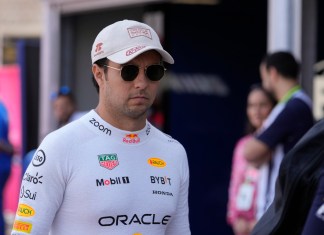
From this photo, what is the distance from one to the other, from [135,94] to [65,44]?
262 inches

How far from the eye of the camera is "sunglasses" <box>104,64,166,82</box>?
308cm

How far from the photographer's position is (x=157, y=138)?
326 cm

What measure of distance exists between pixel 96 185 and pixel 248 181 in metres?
3.22

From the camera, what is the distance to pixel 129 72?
3080 millimetres

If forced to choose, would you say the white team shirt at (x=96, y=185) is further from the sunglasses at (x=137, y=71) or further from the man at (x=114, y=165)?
Answer: the sunglasses at (x=137, y=71)

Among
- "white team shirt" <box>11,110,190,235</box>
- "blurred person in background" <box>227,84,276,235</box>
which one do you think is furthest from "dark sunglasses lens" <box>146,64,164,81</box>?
"blurred person in background" <box>227,84,276,235</box>

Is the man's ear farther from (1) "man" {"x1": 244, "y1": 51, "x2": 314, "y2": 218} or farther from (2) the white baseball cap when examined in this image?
(1) "man" {"x1": 244, "y1": 51, "x2": 314, "y2": 218}

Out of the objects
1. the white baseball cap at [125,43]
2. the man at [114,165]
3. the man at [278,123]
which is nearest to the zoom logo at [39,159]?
the man at [114,165]

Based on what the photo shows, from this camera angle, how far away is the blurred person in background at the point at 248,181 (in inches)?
237

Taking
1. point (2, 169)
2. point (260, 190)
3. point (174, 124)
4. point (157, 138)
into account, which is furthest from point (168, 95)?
point (157, 138)

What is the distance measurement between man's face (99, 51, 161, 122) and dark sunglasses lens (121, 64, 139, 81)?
0.01 meters

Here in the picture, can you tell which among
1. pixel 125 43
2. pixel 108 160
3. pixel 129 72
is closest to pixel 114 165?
pixel 108 160

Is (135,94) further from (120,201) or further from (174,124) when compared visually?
(174,124)

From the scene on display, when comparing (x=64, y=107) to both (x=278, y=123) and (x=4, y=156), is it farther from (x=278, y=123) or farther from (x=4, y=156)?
(x=278, y=123)
